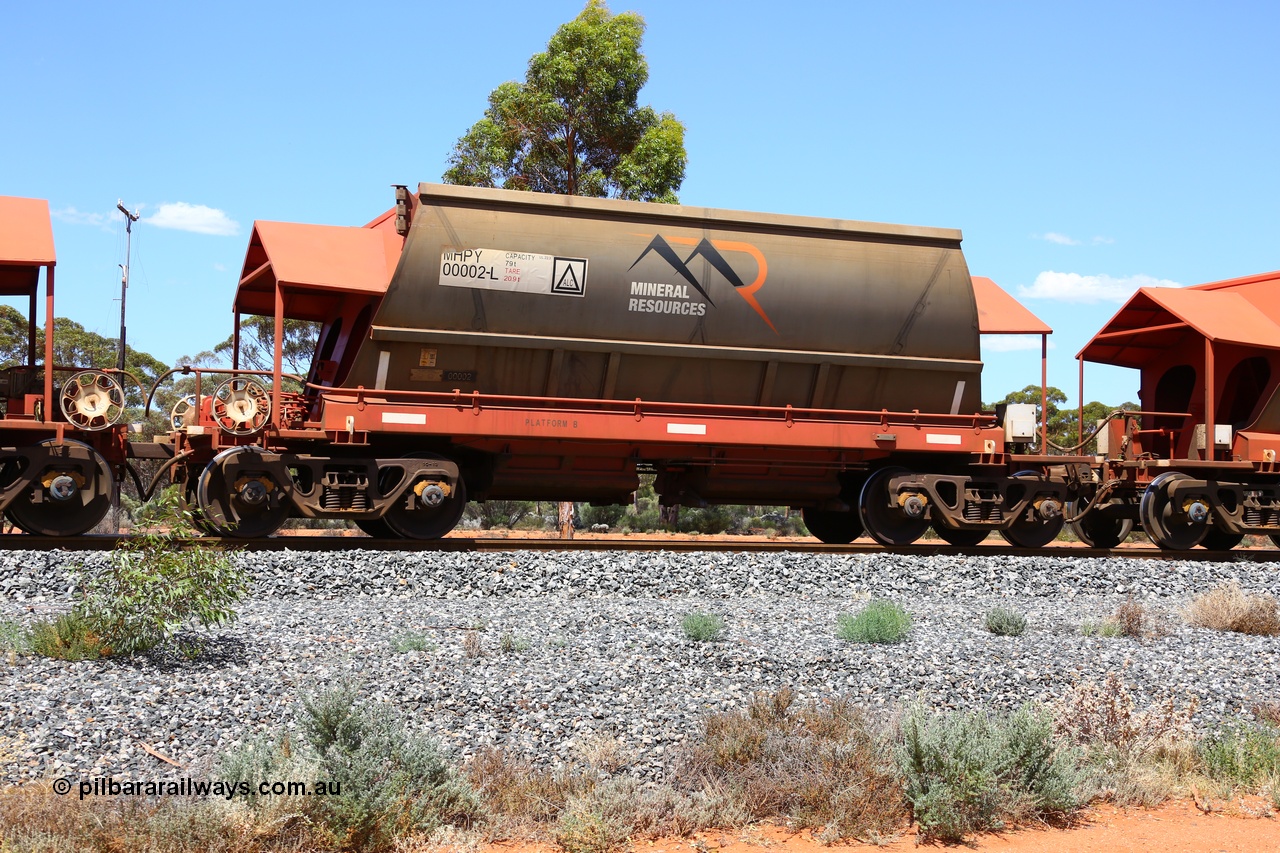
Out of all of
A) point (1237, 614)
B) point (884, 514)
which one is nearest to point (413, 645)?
point (1237, 614)

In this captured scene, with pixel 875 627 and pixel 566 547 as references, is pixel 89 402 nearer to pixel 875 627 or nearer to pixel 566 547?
pixel 566 547

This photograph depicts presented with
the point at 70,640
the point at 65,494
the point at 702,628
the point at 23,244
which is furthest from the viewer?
the point at 23,244

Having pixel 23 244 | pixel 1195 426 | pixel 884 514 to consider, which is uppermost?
pixel 23 244

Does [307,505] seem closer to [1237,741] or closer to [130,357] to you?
[1237,741]

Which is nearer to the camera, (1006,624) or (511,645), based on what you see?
(511,645)

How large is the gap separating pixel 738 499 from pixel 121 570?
8.24m

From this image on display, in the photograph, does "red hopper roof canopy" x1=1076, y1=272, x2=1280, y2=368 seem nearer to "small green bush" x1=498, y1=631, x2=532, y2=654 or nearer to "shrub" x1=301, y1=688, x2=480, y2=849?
"small green bush" x1=498, y1=631, x2=532, y2=654

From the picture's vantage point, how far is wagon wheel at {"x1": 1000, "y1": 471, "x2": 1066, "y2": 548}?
47.7ft

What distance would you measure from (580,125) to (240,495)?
60.8 feet

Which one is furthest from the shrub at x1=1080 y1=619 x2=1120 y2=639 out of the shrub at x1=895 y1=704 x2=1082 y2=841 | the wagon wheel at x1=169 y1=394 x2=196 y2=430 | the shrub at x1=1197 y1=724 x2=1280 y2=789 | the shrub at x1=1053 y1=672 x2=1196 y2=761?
the wagon wheel at x1=169 y1=394 x2=196 y2=430

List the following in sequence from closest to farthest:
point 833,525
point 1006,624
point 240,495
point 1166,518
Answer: point 1006,624
point 240,495
point 1166,518
point 833,525

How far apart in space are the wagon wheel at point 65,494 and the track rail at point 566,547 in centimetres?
21

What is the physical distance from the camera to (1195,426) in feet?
51.9

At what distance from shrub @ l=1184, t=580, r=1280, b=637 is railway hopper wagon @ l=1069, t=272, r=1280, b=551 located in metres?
5.14
